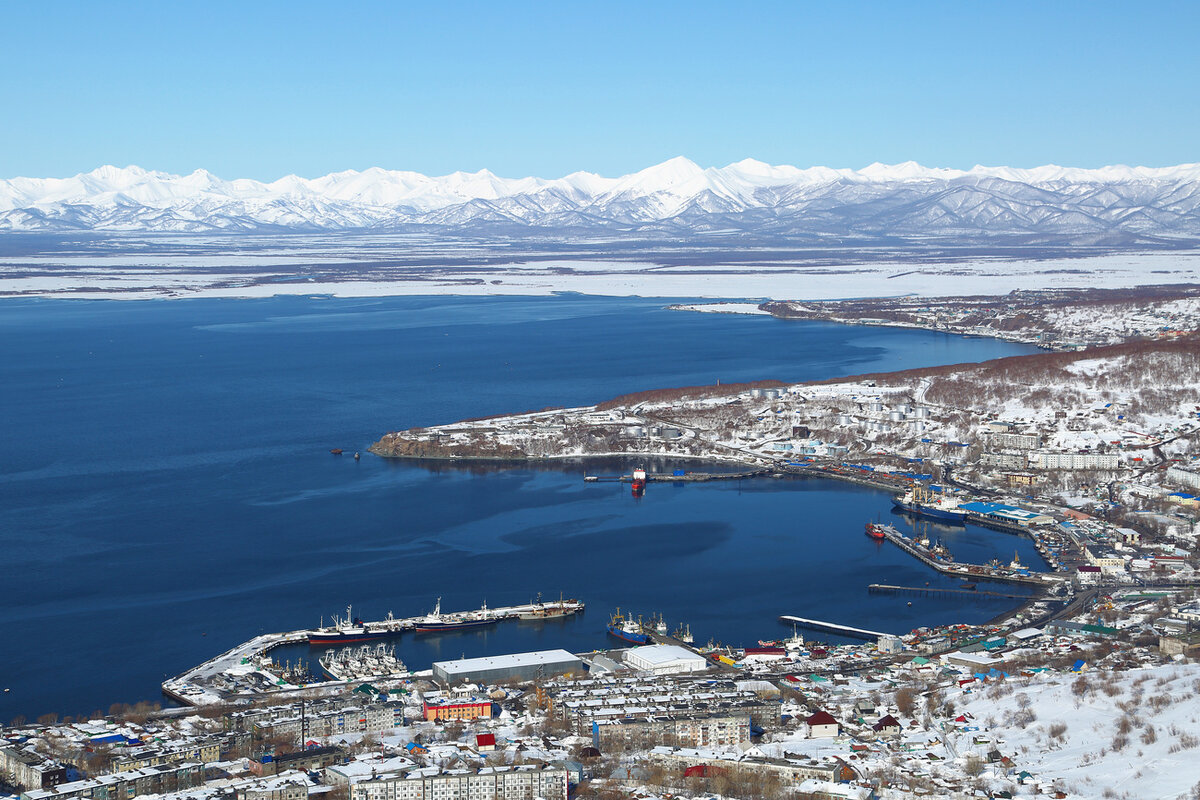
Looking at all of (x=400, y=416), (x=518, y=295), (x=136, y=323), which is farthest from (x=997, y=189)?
(x=400, y=416)

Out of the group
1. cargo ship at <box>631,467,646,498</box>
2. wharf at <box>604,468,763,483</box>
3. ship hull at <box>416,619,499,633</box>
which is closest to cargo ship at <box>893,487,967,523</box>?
wharf at <box>604,468,763,483</box>

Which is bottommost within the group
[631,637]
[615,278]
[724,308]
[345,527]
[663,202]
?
[631,637]

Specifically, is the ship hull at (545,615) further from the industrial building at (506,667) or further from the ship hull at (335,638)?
the ship hull at (335,638)

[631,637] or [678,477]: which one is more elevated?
[678,477]

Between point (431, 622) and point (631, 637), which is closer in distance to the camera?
point (631, 637)

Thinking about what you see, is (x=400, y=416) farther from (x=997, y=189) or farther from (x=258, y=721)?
(x=997, y=189)

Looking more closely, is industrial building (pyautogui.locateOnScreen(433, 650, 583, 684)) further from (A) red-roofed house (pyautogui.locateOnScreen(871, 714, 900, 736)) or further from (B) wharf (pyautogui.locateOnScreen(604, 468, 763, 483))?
(B) wharf (pyautogui.locateOnScreen(604, 468, 763, 483))

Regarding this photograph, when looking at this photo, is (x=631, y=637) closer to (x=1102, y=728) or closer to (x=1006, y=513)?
(x=1102, y=728)

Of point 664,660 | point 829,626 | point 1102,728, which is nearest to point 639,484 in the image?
point 829,626
